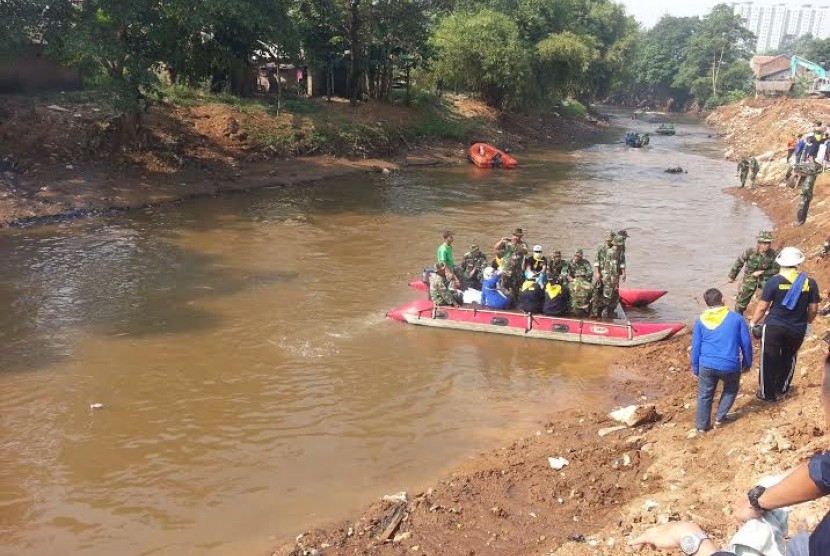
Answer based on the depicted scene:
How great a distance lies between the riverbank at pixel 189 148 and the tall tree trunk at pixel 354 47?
92cm

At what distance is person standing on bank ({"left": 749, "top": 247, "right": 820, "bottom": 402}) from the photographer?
27.6 ft

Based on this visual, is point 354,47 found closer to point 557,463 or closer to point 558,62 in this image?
point 558,62

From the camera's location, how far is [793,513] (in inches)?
221

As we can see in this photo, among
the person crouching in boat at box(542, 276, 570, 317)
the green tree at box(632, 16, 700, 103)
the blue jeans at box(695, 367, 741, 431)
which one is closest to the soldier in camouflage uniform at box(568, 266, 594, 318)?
the person crouching in boat at box(542, 276, 570, 317)

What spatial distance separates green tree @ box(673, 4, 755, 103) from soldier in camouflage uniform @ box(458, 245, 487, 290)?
246ft

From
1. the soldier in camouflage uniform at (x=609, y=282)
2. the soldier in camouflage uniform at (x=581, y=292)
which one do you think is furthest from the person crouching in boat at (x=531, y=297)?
the soldier in camouflage uniform at (x=609, y=282)

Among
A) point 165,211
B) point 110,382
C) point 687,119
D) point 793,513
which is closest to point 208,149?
point 165,211

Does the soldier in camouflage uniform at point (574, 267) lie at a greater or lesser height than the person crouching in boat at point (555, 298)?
greater

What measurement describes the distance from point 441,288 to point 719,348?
703 centimetres

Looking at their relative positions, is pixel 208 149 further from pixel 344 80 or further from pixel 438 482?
pixel 438 482

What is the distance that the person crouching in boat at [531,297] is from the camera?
13.6 meters

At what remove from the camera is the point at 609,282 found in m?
13.4

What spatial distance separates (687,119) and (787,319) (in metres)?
73.6

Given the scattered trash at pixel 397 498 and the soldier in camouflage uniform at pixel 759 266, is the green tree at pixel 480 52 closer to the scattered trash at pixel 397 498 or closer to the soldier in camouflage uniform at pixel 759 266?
the soldier in camouflage uniform at pixel 759 266
